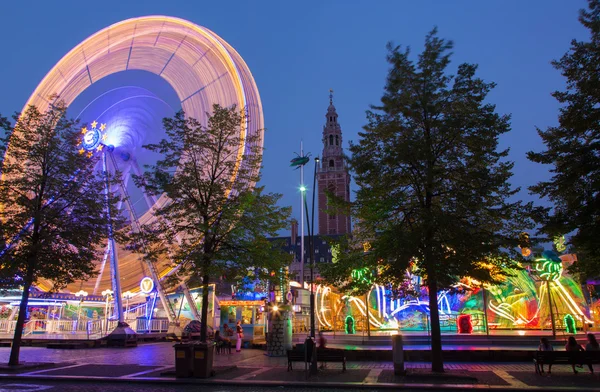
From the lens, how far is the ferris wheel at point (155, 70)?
1167 inches

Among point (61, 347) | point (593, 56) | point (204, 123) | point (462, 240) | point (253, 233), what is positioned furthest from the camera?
point (204, 123)

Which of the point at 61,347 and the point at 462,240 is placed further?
the point at 61,347

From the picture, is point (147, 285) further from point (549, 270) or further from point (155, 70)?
point (549, 270)

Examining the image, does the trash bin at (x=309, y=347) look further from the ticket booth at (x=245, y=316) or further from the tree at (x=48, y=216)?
the ticket booth at (x=245, y=316)

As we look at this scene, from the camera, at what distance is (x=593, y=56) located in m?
14.8

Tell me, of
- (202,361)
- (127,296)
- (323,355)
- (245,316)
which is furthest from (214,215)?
(127,296)

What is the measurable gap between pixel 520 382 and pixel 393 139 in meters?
8.05

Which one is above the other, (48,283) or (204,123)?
(204,123)

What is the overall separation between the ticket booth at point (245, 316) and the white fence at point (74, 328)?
314 inches

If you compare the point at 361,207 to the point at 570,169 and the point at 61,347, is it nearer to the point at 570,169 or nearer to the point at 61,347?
the point at 570,169

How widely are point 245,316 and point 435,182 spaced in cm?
1749

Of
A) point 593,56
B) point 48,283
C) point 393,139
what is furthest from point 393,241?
point 48,283

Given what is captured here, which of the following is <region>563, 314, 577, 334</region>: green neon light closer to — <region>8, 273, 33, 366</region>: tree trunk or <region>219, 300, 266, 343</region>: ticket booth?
<region>219, 300, 266, 343</region>: ticket booth

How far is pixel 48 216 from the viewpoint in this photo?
58.7 ft
